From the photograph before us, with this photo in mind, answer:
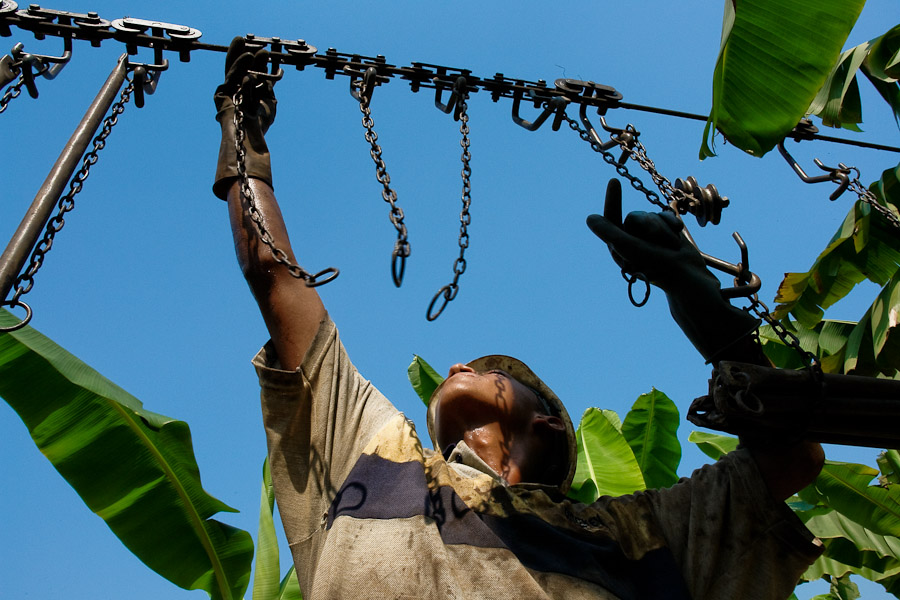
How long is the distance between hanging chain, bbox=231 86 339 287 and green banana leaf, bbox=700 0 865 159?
1.60m

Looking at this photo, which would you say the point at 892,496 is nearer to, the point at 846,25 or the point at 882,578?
the point at 882,578

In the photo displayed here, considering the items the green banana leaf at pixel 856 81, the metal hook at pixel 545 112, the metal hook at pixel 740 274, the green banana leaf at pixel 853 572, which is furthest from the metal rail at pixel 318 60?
the green banana leaf at pixel 853 572

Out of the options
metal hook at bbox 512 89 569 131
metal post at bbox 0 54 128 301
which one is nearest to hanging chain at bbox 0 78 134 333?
metal post at bbox 0 54 128 301

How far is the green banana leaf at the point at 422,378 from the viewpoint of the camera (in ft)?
17.8

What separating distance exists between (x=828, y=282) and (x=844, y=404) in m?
2.74

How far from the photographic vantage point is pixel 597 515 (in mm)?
2809

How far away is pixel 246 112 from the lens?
283cm

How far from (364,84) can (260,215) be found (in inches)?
23.8

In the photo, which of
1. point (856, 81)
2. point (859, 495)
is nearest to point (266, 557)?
point (859, 495)

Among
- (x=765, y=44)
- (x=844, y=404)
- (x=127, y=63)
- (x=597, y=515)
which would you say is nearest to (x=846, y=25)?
(x=765, y=44)

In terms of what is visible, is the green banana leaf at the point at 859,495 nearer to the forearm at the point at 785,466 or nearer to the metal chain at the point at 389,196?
the forearm at the point at 785,466

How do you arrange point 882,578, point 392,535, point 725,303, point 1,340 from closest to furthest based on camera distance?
point 392,535 < point 725,303 < point 1,340 < point 882,578

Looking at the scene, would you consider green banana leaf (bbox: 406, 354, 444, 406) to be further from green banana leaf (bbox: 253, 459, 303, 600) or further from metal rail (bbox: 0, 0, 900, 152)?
metal rail (bbox: 0, 0, 900, 152)

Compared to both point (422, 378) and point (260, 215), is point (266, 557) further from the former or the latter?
point (260, 215)
